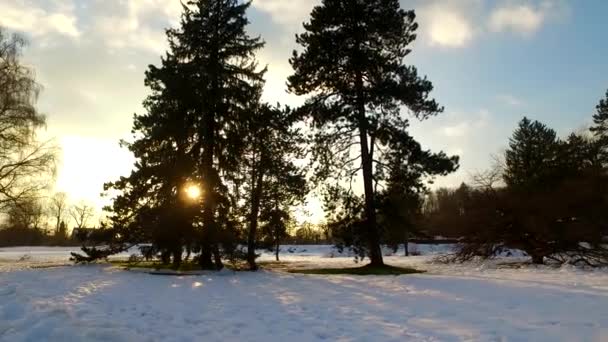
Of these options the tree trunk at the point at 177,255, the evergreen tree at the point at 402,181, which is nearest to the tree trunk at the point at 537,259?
the evergreen tree at the point at 402,181

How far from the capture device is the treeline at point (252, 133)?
2077 cm

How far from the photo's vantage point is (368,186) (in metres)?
22.2

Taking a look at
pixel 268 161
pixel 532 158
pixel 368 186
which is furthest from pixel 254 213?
pixel 532 158

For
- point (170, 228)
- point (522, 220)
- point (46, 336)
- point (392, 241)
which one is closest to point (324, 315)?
point (46, 336)

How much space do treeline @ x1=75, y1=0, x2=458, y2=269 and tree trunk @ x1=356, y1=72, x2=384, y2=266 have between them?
5 centimetres

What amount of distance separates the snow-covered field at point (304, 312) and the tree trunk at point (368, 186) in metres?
7.58

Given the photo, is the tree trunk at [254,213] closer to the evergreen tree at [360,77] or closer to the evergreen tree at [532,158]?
the evergreen tree at [360,77]

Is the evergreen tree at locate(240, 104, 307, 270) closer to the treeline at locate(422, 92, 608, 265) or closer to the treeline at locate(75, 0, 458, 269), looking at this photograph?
the treeline at locate(75, 0, 458, 269)

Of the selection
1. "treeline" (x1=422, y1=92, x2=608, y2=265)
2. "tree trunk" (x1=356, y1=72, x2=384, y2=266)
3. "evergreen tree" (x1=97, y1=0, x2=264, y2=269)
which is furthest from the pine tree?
"treeline" (x1=422, y1=92, x2=608, y2=265)

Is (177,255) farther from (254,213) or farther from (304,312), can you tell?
(304,312)

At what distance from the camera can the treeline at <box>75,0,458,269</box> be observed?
20.8 m

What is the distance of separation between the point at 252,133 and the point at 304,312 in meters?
13.8

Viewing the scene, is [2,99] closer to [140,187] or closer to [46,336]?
[140,187]

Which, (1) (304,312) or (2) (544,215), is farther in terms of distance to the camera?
(2) (544,215)
